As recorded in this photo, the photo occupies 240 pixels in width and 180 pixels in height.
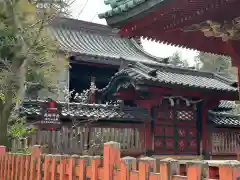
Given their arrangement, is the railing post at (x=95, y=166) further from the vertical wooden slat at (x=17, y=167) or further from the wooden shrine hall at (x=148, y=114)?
the wooden shrine hall at (x=148, y=114)

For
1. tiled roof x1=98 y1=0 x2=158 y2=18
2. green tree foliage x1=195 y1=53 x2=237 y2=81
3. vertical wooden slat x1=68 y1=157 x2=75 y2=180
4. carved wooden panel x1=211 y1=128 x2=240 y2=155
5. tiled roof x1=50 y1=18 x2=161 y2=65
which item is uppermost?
green tree foliage x1=195 y1=53 x2=237 y2=81

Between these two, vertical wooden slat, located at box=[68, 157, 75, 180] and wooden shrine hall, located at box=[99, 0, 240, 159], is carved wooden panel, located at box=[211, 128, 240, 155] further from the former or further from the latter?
vertical wooden slat, located at box=[68, 157, 75, 180]

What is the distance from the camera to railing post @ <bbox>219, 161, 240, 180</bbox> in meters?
1.37

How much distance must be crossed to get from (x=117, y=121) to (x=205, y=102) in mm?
3624

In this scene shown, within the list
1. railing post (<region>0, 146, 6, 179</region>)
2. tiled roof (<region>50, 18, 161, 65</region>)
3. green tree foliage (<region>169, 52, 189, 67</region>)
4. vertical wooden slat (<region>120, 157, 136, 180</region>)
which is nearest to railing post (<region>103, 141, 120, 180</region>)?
vertical wooden slat (<region>120, 157, 136, 180</region>)

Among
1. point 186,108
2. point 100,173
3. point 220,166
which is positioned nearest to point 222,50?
point 100,173

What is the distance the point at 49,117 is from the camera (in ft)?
27.9

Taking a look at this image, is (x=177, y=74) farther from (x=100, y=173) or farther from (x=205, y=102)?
(x=100, y=173)

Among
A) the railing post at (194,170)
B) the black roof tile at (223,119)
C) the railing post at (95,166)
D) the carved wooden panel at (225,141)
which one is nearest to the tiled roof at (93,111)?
the black roof tile at (223,119)

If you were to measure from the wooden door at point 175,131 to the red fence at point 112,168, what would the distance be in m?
7.70

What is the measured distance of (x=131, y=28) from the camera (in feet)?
17.2

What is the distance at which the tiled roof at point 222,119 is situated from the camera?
1244 centimetres

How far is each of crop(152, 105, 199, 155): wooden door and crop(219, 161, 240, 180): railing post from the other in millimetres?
9574

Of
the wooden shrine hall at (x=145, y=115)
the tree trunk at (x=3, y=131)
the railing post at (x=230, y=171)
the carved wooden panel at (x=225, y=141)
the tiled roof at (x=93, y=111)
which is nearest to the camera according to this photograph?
the railing post at (x=230, y=171)
